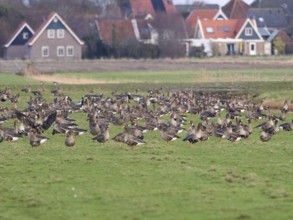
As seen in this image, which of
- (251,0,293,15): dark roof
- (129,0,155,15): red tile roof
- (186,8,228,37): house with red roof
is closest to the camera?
(186,8,228,37): house with red roof

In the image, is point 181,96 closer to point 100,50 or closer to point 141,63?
point 141,63

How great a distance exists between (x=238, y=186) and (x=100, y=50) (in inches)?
3620

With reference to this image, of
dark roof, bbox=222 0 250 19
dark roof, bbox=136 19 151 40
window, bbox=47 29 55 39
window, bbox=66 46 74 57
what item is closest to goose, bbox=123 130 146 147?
window, bbox=47 29 55 39

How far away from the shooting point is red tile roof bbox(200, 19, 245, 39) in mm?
124562

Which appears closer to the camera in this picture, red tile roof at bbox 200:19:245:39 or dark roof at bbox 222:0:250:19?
red tile roof at bbox 200:19:245:39

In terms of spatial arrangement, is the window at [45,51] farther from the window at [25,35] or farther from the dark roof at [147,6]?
the dark roof at [147,6]

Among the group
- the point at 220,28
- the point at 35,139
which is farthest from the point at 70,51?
the point at 35,139

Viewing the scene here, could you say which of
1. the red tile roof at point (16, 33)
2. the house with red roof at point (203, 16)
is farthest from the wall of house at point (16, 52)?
the house with red roof at point (203, 16)

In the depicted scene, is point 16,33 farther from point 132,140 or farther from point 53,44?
point 132,140

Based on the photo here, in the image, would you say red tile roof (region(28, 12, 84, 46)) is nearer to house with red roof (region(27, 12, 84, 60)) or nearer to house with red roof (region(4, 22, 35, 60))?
house with red roof (region(27, 12, 84, 60))

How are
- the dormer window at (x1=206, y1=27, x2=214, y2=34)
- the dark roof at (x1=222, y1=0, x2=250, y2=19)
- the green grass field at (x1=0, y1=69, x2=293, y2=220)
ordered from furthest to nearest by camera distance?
the dark roof at (x1=222, y1=0, x2=250, y2=19), the dormer window at (x1=206, y1=27, x2=214, y2=34), the green grass field at (x1=0, y1=69, x2=293, y2=220)

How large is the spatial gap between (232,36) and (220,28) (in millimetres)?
1839

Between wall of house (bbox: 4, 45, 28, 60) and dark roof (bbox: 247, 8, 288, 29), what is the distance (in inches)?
1505

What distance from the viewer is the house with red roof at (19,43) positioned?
358 feet
